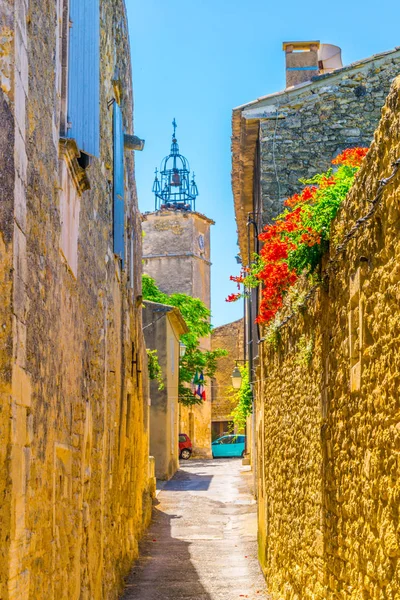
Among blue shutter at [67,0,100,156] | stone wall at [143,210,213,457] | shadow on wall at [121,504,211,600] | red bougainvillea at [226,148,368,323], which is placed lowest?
shadow on wall at [121,504,211,600]

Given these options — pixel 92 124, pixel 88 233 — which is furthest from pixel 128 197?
pixel 92 124

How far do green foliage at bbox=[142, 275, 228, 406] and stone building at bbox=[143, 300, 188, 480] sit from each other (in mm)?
7222

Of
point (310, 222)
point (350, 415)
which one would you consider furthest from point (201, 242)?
point (350, 415)

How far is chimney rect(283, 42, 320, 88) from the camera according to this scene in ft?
55.1

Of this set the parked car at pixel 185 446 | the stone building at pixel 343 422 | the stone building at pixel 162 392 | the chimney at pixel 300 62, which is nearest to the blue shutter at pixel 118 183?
the stone building at pixel 343 422

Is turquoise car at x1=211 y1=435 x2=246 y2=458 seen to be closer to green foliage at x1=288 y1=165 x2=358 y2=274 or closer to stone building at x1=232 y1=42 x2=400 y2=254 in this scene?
stone building at x1=232 y1=42 x2=400 y2=254

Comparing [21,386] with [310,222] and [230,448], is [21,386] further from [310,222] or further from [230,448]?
[230,448]

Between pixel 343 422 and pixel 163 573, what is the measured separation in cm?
661

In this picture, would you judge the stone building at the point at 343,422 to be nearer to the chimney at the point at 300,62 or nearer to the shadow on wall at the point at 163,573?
the shadow on wall at the point at 163,573

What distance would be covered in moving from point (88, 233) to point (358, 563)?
391 cm

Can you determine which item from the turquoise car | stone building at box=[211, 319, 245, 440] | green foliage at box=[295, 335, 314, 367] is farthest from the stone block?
stone building at box=[211, 319, 245, 440]

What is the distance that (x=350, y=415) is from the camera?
5.71 meters

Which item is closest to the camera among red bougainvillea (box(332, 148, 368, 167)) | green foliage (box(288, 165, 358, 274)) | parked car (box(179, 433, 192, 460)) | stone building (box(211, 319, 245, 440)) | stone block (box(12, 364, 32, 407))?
stone block (box(12, 364, 32, 407))

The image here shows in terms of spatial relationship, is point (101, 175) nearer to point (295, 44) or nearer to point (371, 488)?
point (371, 488)
